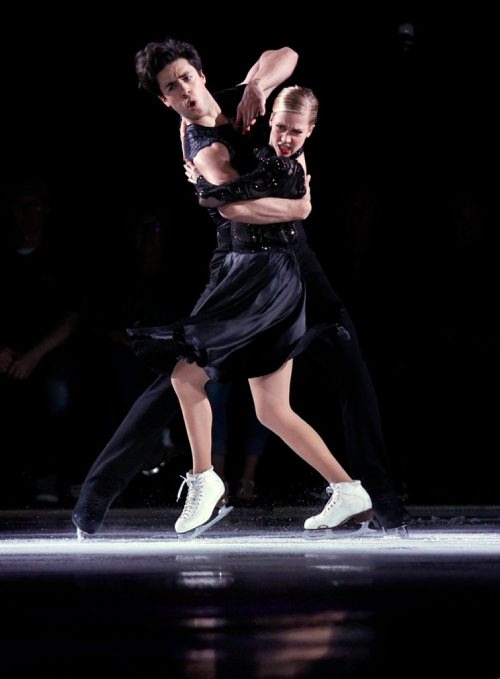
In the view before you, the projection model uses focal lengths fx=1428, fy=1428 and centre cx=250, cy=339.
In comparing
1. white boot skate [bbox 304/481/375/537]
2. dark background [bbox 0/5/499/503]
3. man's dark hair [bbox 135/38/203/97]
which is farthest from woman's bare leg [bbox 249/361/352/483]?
dark background [bbox 0/5/499/503]

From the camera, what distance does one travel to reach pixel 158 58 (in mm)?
4000

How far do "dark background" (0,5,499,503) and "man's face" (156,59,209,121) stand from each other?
241cm

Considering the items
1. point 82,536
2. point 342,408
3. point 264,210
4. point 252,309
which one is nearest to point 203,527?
point 82,536

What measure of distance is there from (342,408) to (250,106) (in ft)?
3.00

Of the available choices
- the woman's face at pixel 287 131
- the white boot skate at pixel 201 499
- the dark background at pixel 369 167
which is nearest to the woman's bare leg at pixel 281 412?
the white boot skate at pixel 201 499

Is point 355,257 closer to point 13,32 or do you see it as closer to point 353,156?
point 353,156

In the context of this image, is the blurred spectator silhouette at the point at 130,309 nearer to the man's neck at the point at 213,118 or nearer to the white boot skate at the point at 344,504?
the white boot skate at the point at 344,504

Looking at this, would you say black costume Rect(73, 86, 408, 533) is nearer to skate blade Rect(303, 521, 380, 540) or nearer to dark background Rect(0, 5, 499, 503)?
skate blade Rect(303, 521, 380, 540)

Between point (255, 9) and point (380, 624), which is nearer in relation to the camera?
point (380, 624)

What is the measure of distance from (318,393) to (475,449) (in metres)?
0.82

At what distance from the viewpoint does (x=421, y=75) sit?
700 centimetres

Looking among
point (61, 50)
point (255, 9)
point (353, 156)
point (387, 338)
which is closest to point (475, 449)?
point (387, 338)

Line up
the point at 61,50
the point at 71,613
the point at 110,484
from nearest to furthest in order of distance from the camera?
the point at 71,613 < the point at 110,484 < the point at 61,50

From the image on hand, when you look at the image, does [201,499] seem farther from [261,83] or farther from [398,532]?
[261,83]
